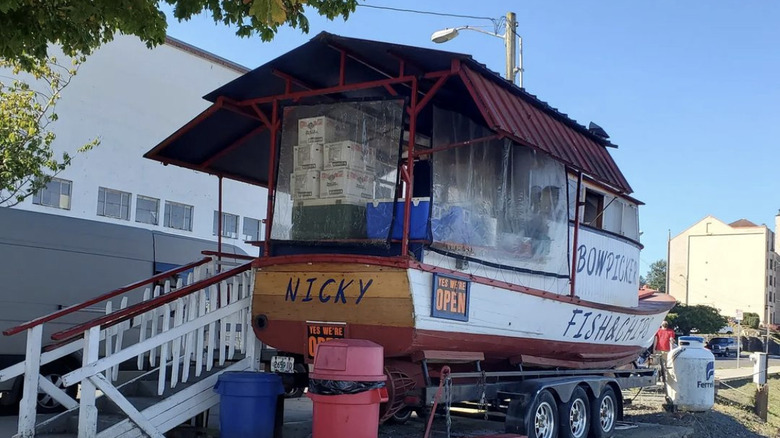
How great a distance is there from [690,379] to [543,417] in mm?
5548

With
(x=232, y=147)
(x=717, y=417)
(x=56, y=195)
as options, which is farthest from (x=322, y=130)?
(x=56, y=195)

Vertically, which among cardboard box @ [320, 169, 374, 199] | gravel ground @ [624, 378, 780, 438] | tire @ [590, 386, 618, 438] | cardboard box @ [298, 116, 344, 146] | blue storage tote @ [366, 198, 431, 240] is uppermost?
cardboard box @ [298, 116, 344, 146]

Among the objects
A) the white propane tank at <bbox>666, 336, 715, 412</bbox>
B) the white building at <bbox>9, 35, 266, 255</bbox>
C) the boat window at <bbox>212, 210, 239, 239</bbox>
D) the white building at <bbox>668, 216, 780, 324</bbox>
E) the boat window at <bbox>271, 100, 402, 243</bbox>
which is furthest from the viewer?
the white building at <bbox>668, 216, 780, 324</bbox>

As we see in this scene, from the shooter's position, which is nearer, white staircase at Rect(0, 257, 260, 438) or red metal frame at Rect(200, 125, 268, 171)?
white staircase at Rect(0, 257, 260, 438)

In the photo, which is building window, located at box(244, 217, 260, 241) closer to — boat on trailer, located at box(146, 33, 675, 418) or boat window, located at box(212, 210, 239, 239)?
boat window, located at box(212, 210, 239, 239)

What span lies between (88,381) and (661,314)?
9.19m

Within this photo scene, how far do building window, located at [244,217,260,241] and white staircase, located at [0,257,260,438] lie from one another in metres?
14.3

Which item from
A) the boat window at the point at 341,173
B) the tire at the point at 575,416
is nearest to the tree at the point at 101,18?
the boat window at the point at 341,173

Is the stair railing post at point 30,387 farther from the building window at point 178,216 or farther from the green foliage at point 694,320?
the green foliage at point 694,320

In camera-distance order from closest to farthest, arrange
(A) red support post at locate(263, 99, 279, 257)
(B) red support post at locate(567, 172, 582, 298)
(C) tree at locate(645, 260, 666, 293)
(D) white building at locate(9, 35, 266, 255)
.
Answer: (A) red support post at locate(263, 99, 279, 257), (B) red support post at locate(567, 172, 582, 298), (D) white building at locate(9, 35, 266, 255), (C) tree at locate(645, 260, 666, 293)

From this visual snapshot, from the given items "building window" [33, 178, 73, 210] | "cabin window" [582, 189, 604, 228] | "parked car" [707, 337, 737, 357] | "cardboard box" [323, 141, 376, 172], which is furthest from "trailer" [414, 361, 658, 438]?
"parked car" [707, 337, 737, 357]

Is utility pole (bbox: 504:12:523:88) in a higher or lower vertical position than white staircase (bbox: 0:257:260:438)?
higher

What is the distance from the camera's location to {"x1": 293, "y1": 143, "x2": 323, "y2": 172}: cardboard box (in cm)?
831

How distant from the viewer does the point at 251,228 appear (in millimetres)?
23969
